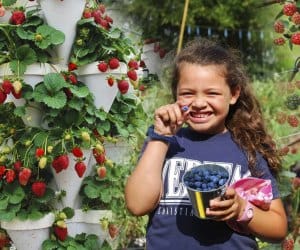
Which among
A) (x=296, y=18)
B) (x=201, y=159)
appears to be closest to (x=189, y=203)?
(x=201, y=159)

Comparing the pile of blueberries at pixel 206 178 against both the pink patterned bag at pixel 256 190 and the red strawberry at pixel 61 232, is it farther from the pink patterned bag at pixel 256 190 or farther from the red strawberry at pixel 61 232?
the red strawberry at pixel 61 232

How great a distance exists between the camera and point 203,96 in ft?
5.03

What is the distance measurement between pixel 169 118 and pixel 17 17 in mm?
937

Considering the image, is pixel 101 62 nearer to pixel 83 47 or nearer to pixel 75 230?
pixel 83 47

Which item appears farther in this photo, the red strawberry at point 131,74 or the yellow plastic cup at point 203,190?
the red strawberry at point 131,74

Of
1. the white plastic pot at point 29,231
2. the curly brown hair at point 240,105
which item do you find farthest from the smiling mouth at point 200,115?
the white plastic pot at point 29,231

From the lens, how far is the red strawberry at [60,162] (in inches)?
84.1

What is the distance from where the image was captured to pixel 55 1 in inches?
86.7

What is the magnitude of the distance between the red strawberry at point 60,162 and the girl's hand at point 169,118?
729mm

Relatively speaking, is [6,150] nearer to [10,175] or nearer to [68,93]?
[10,175]

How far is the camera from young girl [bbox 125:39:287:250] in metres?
1.46

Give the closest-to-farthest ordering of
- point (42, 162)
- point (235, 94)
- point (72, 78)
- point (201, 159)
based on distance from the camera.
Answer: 1. point (201, 159)
2. point (235, 94)
3. point (42, 162)
4. point (72, 78)

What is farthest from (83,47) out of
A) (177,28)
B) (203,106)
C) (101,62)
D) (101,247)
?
(177,28)

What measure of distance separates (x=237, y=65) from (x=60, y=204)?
0.91 m
